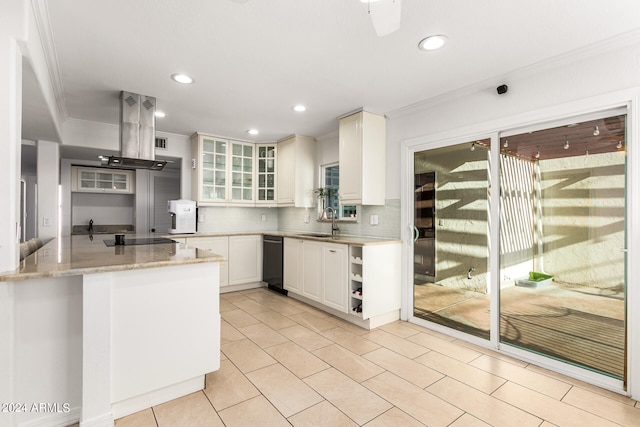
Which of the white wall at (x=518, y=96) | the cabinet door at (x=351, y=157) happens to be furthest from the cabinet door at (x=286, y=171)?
the white wall at (x=518, y=96)

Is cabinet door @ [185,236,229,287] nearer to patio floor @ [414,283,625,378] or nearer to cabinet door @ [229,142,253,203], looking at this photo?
cabinet door @ [229,142,253,203]

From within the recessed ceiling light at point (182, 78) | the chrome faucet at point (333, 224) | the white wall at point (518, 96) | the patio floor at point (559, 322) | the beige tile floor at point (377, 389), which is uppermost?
the recessed ceiling light at point (182, 78)

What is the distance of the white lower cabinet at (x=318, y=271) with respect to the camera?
3537mm

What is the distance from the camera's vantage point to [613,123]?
7.48 ft

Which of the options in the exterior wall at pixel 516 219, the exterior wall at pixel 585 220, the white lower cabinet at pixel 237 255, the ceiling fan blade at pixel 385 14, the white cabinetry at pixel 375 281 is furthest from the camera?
the white lower cabinet at pixel 237 255

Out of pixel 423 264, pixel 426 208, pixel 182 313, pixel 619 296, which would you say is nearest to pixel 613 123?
pixel 619 296

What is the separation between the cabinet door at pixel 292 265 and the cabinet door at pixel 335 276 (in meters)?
0.56

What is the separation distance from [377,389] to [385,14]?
223 cm

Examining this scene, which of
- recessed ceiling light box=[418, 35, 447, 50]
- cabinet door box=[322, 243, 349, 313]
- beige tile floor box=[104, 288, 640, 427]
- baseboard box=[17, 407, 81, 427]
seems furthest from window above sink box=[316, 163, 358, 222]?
baseboard box=[17, 407, 81, 427]

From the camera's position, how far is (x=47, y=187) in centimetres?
389

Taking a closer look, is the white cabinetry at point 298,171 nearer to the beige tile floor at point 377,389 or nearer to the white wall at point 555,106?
the white wall at point 555,106

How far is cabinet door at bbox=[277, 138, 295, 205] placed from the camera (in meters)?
4.89

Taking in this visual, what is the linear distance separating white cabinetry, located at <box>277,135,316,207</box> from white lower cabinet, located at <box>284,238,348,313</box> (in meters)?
0.78

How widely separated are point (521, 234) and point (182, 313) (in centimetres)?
284
